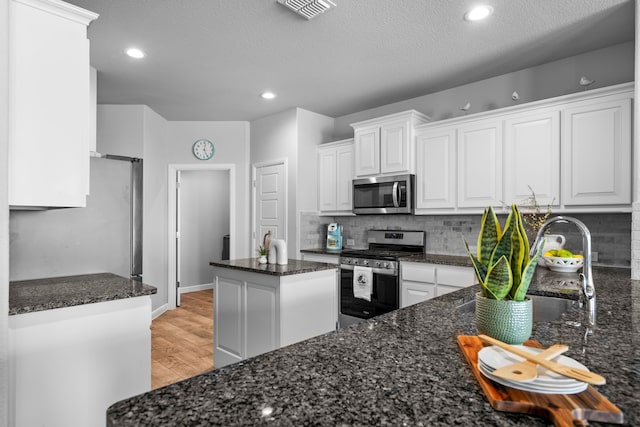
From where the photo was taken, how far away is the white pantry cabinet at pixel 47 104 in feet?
5.56

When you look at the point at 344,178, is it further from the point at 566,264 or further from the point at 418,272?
the point at 566,264

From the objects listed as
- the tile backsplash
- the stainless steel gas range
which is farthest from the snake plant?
the stainless steel gas range

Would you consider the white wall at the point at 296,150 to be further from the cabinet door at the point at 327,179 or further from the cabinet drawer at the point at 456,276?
the cabinet drawer at the point at 456,276

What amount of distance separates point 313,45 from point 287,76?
0.70 metres

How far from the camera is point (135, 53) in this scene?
3014mm

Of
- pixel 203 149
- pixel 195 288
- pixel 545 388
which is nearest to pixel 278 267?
pixel 545 388

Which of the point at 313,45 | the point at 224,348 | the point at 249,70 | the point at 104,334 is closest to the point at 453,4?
Result: the point at 313,45

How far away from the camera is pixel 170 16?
8.02ft

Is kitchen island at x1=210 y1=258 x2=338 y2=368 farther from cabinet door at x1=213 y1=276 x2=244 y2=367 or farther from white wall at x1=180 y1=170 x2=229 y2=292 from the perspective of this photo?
white wall at x1=180 y1=170 x2=229 y2=292

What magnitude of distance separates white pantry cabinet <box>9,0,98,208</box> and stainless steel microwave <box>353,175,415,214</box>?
2.76 meters

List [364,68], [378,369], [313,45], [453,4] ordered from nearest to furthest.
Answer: [378,369] < [453,4] < [313,45] < [364,68]

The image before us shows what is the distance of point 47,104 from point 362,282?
2.90m

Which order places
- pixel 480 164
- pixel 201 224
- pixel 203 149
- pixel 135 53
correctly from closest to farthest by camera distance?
1. pixel 135 53
2. pixel 480 164
3. pixel 203 149
4. pixel 201 224

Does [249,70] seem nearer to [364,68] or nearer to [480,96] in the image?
[364,68]
